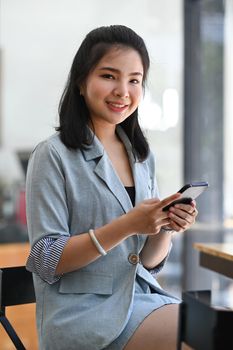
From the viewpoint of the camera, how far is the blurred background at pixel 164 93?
4109 mm

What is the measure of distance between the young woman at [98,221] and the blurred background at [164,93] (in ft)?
8.47

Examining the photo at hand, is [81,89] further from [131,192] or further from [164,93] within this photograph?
[164,93]

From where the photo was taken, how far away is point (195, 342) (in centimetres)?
116

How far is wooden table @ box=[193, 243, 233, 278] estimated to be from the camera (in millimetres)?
1840

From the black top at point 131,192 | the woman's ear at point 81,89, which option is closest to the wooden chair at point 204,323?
the black top at point 131,192

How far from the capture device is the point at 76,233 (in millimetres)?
1473

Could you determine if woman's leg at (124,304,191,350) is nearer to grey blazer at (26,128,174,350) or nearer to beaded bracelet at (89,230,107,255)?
grey blazer at (26,128,174,350)

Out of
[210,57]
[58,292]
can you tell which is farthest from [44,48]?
[58,292]

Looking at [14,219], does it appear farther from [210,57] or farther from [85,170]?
[85,170]

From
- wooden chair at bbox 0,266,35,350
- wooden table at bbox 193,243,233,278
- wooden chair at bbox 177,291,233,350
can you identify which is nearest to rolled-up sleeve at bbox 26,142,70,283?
wooden chair at bbox 0,266,35,350

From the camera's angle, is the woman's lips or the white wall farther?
Result: the white wall

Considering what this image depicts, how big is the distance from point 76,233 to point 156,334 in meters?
0.30

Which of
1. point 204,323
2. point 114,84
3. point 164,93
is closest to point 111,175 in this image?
point 114,84

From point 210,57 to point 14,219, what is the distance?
177 cm
